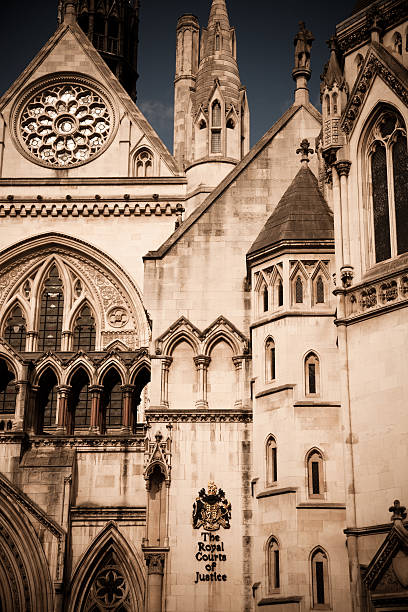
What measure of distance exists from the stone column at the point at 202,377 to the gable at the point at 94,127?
Answer: 328 inches

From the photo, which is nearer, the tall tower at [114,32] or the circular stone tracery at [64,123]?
the circular stone tracery at [64,123]

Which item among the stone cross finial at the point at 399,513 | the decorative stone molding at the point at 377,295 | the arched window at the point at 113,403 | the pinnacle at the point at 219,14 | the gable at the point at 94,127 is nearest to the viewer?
the stone cross finial at the point at 399,513

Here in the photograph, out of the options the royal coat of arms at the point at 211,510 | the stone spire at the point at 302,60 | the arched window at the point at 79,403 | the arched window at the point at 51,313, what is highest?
the stone spire at the point at 302,60

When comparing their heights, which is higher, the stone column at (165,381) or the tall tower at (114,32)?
the tall tower at (114,32)

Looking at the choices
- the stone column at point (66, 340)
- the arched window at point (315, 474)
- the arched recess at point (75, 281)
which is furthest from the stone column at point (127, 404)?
the arched window at point (315, 474)

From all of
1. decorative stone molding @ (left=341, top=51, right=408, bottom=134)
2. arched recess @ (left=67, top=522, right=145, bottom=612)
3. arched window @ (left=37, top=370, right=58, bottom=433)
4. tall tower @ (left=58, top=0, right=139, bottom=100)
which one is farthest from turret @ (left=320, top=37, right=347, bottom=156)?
tall tower @ (left=58, top=0, right=139, bottom=100)

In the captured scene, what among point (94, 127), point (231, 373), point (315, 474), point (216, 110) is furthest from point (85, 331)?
point (315, 474)

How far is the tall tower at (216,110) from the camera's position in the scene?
92.2ft

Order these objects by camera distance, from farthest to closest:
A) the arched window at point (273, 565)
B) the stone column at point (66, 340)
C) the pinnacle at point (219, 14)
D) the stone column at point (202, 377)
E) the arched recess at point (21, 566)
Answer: the pinnacle at point (219, 14), the stone column at point (66, 340), the stone column at point (202, 377), the arched recess at point (21, 566), the arched window at point (273, 565)

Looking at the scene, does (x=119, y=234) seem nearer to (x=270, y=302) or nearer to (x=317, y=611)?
(x=270, y=302)

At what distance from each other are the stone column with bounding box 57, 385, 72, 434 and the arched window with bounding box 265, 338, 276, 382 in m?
5.50

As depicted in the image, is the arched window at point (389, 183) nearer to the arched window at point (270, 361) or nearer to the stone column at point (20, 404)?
the arched window at point (270, 361)

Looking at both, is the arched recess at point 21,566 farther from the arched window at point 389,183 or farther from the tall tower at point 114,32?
the tall tower at point 114,32

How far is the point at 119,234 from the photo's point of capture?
28719 millimetres
